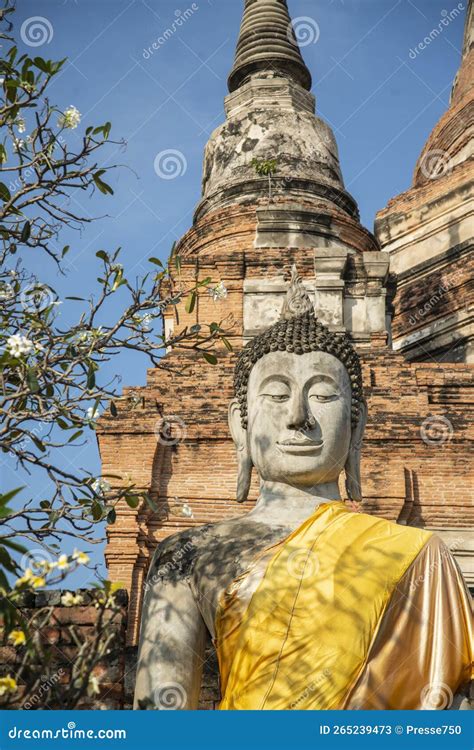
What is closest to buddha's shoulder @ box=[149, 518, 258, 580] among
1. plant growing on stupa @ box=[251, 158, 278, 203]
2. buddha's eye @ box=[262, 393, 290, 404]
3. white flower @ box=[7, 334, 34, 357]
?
buddha's eye @ box=[262, 393, 290, 404]

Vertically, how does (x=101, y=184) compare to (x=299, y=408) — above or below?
above

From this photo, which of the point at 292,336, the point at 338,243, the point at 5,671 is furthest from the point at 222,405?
the point at 5,671

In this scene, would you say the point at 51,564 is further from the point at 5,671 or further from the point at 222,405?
the point at 222,405

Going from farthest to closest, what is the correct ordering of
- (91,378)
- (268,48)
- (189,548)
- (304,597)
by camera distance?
1. (268,48)
2. (91,378)
3. (189,548)
4. (304,597)

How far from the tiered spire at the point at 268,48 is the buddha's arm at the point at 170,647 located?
1418 cm

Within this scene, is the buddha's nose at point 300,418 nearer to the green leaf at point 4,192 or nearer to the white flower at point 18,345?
the white flower at point 18,345

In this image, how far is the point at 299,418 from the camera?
6.00 meters

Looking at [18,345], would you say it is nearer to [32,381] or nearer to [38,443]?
[32,381]

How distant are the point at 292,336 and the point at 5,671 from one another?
238 centimetres

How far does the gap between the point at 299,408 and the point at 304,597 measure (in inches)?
45.4

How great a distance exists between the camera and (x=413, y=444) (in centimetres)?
1183

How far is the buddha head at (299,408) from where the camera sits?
6043mm

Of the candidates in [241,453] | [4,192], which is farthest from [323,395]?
[4,192]

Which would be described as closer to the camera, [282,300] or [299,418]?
[299,418]
